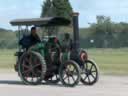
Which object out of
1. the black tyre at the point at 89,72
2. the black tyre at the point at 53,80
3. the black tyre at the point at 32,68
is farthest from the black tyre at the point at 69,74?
the black tyre at the point at 53,80

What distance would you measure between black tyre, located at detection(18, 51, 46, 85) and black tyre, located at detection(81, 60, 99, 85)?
1.42m

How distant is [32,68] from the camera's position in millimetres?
19078

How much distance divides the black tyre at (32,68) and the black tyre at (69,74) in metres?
0.64

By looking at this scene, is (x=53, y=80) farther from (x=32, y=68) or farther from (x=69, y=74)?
(x=69, y=74)

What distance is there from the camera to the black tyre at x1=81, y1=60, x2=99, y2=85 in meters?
18.9

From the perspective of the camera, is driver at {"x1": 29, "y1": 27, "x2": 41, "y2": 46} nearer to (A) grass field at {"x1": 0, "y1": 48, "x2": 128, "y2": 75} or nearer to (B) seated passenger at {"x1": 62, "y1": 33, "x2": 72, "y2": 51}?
(B) seated passenger at {"x1": 62, "y1": 33, "x2": 72, "y2": 51}

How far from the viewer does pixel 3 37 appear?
86.9 meters

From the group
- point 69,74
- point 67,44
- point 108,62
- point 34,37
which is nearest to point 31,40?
point 34,37

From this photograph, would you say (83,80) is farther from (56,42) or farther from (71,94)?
(71,94)

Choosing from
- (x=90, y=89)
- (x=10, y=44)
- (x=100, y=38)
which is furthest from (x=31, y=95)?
(x=10, y=44)

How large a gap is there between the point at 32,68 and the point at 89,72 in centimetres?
196

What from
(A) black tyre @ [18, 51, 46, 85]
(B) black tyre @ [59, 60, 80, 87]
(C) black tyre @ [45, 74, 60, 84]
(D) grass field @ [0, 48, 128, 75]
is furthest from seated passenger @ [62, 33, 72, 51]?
(D) grass field @ [0, 48, 128, 75]

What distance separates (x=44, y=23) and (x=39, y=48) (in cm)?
89

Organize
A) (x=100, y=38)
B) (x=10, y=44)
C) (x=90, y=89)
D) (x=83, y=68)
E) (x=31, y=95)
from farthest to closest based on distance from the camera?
(x=10, y=44) < (x=100, y=38) < (x=83, y=68) < (x=90, y=89) < (x=31, y=95)
